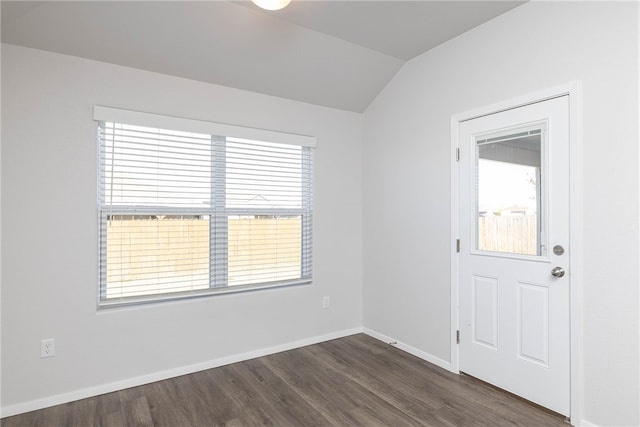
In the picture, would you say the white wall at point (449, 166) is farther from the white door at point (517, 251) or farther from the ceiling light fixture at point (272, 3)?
the ceiling light fixture at point (272, 3)

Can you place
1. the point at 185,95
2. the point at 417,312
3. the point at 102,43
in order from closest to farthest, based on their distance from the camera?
the point at 102,43 < the point at 185,95 < the point at 417,312

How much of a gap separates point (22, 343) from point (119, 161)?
1.39m

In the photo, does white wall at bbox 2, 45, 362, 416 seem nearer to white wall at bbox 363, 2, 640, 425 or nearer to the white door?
white wall at bbox 363, 2, 640, 425

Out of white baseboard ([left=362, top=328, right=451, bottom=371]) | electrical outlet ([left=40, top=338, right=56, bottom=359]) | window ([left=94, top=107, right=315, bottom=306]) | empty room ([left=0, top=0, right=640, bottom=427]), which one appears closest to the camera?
empty room ([left=0, top=0, right=640, bottom=427])

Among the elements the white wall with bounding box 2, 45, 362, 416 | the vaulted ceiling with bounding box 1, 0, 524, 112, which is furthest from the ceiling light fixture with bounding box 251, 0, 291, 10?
the white wall with bounding box 2, 45, 362, 416

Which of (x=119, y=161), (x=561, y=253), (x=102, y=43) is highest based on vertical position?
(x=102, y=43)

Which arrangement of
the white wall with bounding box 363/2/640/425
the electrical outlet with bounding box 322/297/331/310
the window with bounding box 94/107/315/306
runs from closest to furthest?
the white wall with bounding box 363/2/640/425 → the window with bounding box 94/107/315/306 → the electrical outlet with bounding box 322/297/331/310

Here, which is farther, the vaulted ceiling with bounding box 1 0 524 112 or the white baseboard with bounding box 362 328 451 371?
the white baseboard with bounding box 362 328 451 371

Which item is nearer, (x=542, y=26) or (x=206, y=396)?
(x=542, y=26)

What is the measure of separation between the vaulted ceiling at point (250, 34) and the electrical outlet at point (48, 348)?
2016 mm

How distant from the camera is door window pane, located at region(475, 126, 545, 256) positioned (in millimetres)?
2369

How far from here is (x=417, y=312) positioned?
10.6 ft

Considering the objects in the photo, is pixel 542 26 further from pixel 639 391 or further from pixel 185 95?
pixel 185 95

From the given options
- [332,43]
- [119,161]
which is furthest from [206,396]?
[332,43]
